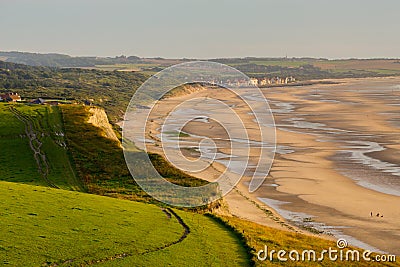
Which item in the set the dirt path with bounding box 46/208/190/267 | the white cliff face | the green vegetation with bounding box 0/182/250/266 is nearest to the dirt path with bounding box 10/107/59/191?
the white cliff face

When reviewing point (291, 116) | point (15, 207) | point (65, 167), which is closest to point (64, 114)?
point (65, 167)

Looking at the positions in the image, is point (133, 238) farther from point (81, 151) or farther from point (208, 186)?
point (81, 151)

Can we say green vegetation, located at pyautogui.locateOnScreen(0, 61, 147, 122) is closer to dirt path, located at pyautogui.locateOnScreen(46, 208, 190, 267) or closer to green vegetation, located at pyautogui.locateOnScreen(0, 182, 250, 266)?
green vegetation, located at pyautogui.locateOnScreen(0, 182, 250, 266)

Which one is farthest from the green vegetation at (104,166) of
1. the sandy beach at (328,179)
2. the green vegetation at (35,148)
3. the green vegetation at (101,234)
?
the sandy beach at (328,179)

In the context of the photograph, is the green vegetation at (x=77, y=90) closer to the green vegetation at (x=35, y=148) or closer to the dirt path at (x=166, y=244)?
the green vegetation at (x=35, y=148)

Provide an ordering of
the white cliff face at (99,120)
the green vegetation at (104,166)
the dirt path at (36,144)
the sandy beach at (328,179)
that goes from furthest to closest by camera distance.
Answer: the white cliff face at (99,120)
the dirt path at (36,144)
the sandy beach at (328,179)
the green vegetation at (104,166)

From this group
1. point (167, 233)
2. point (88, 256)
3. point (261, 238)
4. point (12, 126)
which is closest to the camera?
point (88, 256)
